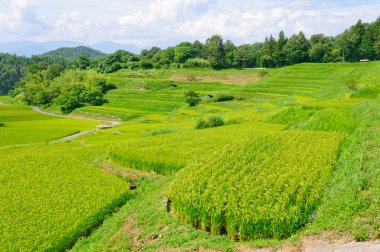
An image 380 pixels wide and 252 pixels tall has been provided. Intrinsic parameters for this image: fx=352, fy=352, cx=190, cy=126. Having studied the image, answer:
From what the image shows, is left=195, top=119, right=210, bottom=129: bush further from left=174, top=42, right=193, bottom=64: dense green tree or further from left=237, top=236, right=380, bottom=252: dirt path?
left=174, top=42, right=193, bottom=64: dense green tree

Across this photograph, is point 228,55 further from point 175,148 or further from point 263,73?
point 175,148

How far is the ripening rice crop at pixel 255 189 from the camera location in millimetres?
11258

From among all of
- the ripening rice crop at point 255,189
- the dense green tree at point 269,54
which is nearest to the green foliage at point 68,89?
the dense green tree at point 269,54

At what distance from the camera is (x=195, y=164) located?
17.8 meters

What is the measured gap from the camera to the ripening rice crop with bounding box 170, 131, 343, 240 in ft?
36.9

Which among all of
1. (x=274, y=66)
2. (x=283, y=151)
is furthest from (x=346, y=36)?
(x=283, y=151)

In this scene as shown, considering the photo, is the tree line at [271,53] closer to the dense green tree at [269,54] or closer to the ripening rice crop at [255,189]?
the dense green tree at [269,54]

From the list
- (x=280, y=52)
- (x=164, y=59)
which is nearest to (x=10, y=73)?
(x=164, y=59)

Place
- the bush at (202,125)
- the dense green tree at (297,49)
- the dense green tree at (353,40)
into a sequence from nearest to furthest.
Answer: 1. the bush at (202,125)
2. the dense green tree at (353,40)
3. the dense green tree at (297,49)

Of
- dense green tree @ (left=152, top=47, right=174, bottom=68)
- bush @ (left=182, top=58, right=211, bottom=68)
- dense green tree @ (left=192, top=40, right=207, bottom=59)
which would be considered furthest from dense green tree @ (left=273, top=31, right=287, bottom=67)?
dense green tree @ (left=152, top=47, right=174, bottom=68)

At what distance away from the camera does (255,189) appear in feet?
43.3

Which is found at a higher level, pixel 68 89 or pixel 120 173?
pixel 68 89

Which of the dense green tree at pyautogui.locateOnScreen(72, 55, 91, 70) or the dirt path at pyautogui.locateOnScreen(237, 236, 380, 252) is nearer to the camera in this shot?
the dirt path at pyautogui.locateOnScreen(237, 236, 380, 252)

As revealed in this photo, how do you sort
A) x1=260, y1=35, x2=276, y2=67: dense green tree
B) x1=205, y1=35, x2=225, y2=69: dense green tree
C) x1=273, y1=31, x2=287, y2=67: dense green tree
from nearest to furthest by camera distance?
x1=273, y1=31, x2=287, y2=67: dense green tree < x1=260, y1=35, x2=276, y2=67: dense green tree < x1=205, y1=35, x2=225, y2=69: dense green tree
